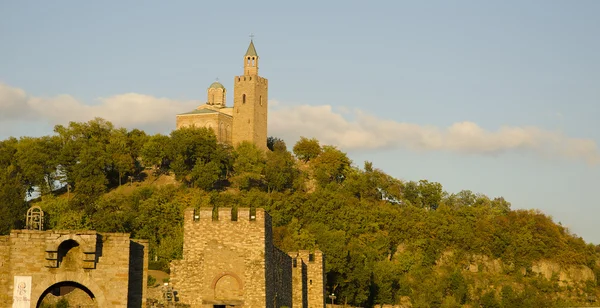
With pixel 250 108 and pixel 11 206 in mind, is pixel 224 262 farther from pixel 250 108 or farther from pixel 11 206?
pixel 250 108

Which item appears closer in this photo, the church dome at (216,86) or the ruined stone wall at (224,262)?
the ruined stone wall at (224,262)

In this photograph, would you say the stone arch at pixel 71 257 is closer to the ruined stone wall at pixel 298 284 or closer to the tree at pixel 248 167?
the ruined stone wall at pixel 298 284

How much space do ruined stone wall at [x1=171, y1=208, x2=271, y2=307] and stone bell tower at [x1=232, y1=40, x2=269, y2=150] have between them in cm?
7310

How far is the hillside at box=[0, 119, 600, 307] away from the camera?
3297 inches

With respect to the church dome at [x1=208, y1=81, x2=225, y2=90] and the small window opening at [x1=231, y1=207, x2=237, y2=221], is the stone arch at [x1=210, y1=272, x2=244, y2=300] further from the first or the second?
the church dome at [x1=208, y1=81, x2=225, y2=90]

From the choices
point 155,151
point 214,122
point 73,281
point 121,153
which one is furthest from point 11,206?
point 73,281

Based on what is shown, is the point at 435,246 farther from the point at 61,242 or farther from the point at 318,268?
the point at 61,242

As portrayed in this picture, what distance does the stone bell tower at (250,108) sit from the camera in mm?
114438

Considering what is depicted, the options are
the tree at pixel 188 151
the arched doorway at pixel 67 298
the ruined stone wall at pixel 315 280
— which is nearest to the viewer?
the arched doorway at pixel 67 298

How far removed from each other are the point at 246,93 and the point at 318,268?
211ft

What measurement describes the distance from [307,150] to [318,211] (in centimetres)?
2439

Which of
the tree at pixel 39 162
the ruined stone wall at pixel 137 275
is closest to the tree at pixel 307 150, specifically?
the tree at pixel 39 162

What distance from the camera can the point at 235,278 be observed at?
40250 millimetres

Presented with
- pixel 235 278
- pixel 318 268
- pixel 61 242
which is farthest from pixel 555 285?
pixel 61 242
